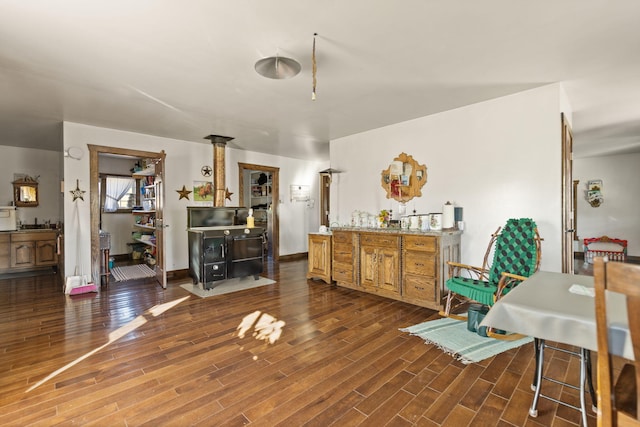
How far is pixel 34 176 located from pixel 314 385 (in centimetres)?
754

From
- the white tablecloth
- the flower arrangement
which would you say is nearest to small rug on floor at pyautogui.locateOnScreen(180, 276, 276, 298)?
the flower arrangement

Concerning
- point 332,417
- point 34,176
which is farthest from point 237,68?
point 34,176

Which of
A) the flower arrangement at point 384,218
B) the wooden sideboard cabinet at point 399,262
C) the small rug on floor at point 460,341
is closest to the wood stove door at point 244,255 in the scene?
the wooden sideboard cabinet at point 399,262

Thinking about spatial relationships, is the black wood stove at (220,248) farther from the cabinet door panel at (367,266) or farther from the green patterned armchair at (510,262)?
the green patterned armchair at (510,262)

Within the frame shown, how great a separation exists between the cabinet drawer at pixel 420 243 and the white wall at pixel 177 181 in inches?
159

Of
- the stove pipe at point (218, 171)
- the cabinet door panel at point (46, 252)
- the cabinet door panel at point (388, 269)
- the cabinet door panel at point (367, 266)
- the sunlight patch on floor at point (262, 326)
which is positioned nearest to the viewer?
the sunlight patch on floor at point (262, 326)

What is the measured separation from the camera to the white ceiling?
2.14 m

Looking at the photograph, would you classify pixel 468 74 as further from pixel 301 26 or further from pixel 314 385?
pixel 314 385

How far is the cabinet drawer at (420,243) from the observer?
3.73 m

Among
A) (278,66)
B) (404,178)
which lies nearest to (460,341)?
(404,178)

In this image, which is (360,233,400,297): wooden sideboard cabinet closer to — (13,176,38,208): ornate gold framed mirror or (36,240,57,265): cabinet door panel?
(36,240,57,265): cabinet door panel

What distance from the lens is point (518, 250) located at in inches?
120

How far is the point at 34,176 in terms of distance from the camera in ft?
21.1

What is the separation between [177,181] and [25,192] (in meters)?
3.24
